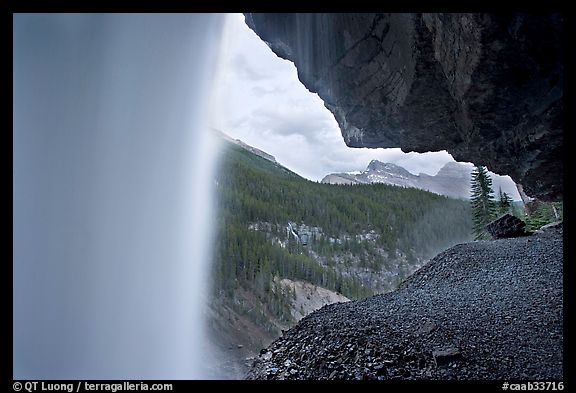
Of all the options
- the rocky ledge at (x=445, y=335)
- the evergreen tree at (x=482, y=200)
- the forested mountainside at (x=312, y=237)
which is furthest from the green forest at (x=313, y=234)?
the rocky ledge at (x=445, y=335)

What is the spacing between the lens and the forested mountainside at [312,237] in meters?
52.2

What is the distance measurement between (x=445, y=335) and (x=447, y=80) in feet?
22.1

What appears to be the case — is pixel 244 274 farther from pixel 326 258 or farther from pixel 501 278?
pixel 501 278

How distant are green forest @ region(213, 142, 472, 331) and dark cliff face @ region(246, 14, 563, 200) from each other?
1433 inches

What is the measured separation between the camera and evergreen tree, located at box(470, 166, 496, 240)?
4000 centimetres

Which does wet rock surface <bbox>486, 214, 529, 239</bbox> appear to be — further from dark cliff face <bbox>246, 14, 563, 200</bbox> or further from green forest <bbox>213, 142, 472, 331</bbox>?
green forest <bbox>213, 142, 472, 331</bbox>

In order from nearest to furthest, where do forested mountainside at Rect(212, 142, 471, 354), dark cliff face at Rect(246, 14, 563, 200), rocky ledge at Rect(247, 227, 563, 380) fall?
rocky ledge at Rect(247, 227, 563, 380)
dark cliff face at Rect(246, 14, 563, 200)
forested mountainside at Rect(212, 142, 471, 354)

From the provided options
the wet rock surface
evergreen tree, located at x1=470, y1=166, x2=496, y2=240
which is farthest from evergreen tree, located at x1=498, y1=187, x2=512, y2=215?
the wet rock surface

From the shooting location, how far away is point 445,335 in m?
8.97

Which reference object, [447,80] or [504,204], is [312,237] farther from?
[447,80]

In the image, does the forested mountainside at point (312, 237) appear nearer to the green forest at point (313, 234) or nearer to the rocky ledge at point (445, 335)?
the green forest at point (313, 234)

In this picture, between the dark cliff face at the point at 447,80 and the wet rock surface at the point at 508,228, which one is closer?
the dark cliff face at the point at 447,80

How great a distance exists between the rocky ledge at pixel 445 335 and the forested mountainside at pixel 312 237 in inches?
1299

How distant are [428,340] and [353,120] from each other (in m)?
10.2
